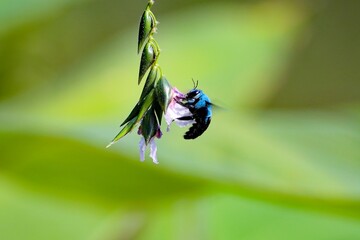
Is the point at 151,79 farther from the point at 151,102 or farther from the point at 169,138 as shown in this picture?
the point at 169,138

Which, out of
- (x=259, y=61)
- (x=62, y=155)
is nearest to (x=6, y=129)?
(x=62, y=155)

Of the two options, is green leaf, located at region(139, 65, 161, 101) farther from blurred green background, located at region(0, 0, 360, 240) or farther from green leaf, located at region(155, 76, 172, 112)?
blurred green background, located at region(0, 0, 360, 240)

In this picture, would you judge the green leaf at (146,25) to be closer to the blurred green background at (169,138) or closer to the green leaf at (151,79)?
the green leaf at (151,79)

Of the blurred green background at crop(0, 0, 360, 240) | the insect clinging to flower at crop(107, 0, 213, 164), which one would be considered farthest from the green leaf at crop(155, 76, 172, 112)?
the blurred green background at crop(0, 0, 360, 240)

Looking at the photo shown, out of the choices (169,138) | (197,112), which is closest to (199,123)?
(197,112)

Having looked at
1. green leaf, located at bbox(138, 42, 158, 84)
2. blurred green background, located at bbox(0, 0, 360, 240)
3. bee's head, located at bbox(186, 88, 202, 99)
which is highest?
blurred green background, located at bbox(0, 0, 360, 240)

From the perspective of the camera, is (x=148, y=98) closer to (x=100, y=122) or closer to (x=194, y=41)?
(x=100, y=122)

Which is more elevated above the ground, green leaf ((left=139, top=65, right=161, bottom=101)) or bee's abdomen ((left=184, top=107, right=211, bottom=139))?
bee's abdomen ((left=184, top=107, right=211, bottom=139))
